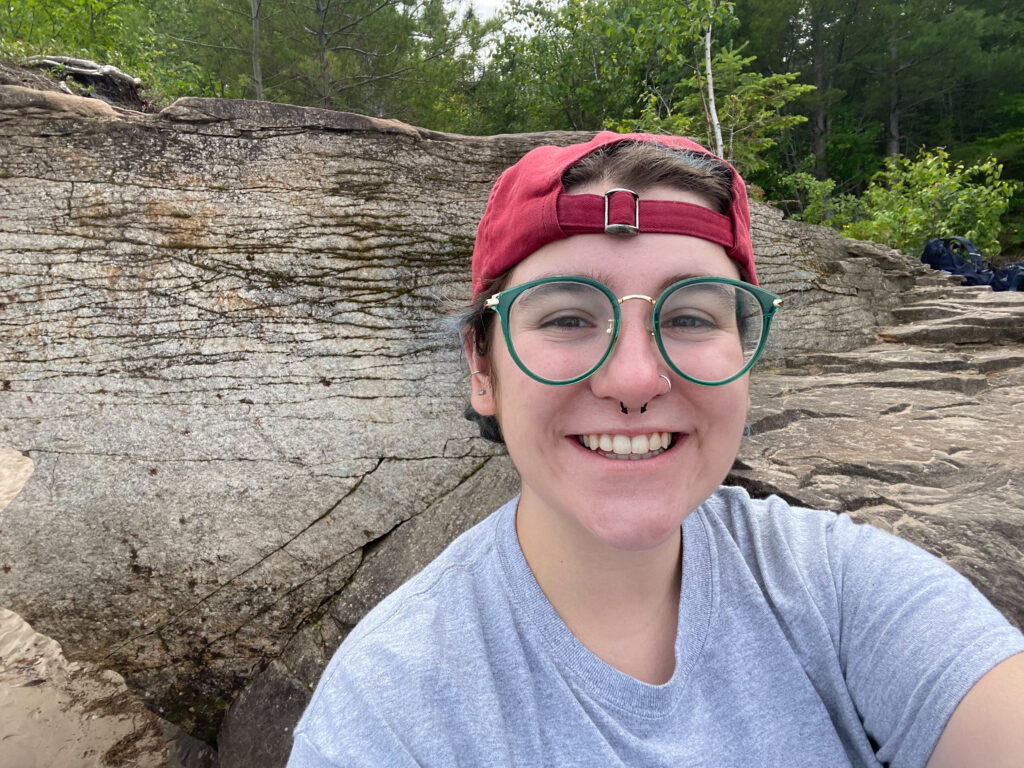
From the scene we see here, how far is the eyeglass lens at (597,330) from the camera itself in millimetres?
938

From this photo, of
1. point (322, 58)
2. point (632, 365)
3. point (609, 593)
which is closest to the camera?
point (632, 365)

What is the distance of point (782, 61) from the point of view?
1858cm

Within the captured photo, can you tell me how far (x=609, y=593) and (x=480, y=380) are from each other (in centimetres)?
48

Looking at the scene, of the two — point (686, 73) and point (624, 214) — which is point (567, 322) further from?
point (686, 73)

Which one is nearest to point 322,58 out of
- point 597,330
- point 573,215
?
point 573,215

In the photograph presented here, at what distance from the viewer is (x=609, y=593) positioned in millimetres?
1070

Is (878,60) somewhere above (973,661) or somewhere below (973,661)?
above

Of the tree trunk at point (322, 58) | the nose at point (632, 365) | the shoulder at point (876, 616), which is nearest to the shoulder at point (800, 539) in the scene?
the shoulder at point (876, 616)

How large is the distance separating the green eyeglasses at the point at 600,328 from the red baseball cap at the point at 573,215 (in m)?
0.09

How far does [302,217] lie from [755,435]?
2.91 meters

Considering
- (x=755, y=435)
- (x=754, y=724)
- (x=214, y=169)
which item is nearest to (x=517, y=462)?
(x=754, y=724)

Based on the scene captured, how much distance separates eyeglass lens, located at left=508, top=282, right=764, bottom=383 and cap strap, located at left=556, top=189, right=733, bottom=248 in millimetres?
100

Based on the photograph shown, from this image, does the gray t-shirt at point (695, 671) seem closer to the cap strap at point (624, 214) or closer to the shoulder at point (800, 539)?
the shoulder at point (800, 539)

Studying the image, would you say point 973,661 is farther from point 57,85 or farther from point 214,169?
point 57,85
